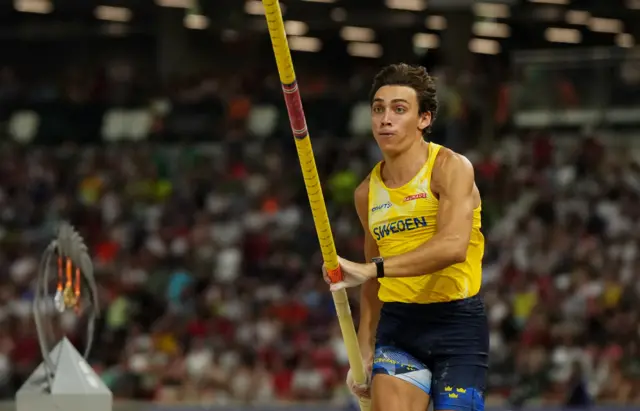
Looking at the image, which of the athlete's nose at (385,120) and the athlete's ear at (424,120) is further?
the athlete's ear at (424,120)

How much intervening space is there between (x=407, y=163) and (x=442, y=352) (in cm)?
92

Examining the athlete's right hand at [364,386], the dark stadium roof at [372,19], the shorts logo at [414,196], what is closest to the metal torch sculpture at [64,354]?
the athlete's right hand at [364,386]

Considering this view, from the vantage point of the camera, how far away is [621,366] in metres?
14.0

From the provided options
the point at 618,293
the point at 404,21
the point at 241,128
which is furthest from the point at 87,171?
the point at 404,21

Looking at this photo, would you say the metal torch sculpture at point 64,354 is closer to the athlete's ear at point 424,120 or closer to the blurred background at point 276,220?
the athlete's ear at point 424,120

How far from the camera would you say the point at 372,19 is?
29281 mm

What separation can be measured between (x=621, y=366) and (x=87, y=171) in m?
9.13

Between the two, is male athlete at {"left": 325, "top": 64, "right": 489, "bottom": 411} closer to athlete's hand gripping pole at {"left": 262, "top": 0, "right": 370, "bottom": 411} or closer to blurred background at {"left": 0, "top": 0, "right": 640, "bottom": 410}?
athlete's hand gripping pole at {"left": 262, "top": 0, "right": 370, "bottom": 411}

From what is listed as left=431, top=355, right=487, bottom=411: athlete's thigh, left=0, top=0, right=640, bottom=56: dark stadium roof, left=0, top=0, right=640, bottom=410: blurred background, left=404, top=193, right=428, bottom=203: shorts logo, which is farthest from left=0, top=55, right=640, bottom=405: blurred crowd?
left=0, top=0, right=640, bottom=56: dark stadium roof

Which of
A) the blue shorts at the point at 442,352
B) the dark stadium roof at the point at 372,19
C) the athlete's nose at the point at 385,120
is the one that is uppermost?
the dark stadium roof at the point at 372,19

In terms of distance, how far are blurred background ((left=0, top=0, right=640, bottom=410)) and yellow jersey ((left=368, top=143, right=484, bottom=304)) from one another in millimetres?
6068

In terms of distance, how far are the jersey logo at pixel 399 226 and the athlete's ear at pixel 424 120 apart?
0.48 m

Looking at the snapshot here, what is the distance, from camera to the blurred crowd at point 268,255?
1479 cm

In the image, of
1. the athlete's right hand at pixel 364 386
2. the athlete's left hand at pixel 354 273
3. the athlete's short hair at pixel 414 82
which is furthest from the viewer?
the athlete's right hand at pixel 364 386
